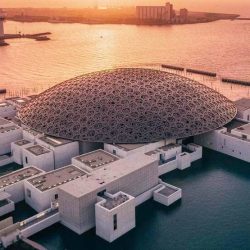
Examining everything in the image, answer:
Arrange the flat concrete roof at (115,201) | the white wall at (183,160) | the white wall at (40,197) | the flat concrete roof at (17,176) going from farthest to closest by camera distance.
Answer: the white wall at (183,160)
the flat concrete roof at (17,176)
the white wall at (40,197)
the flat concrete roof at (115,201)

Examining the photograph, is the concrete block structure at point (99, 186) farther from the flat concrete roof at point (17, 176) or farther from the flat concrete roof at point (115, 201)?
the flat concrete roof at point (17, 176)

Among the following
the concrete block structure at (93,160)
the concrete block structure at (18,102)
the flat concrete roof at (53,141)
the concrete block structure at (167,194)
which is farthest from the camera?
the concrete block structure at (18,102)

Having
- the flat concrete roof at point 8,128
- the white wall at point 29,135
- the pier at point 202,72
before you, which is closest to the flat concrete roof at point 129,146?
the white wall at point 29,135

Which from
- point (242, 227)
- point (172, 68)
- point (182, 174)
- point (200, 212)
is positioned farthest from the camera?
point (172, 68)

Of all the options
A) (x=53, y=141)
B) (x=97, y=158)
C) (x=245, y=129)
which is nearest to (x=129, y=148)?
(x=97, y=158)

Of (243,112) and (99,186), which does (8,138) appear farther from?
(243,112)

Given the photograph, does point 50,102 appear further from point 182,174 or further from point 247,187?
point 247,187

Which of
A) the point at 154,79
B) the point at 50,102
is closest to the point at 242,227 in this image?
the point at 154,79

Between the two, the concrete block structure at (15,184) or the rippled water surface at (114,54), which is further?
the rippled water surface at (114,54)
